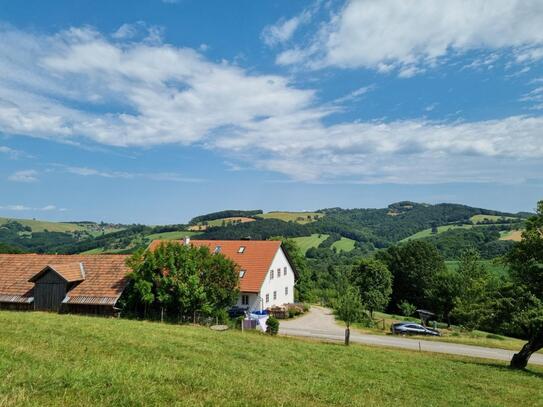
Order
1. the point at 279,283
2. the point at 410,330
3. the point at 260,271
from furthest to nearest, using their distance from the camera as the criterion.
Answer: the point at 279,283 → the point at 260,271 → the point at 410,330

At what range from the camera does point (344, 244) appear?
154500 millimetres

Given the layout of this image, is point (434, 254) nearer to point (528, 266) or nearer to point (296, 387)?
point (528, 266)

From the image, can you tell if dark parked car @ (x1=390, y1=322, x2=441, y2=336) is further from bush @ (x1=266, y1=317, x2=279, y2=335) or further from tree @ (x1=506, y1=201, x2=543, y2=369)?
tree @ (x1=506, y1=201, x2=543, y2=369)

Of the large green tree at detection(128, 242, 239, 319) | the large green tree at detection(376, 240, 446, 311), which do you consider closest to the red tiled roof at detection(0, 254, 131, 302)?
the large green tree at detection(128, 242, 239, 319)

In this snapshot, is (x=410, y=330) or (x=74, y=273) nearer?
(x=74, y=273)

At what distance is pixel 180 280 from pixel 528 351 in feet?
79.0

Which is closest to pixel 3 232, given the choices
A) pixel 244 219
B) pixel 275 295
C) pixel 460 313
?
pixel 244 219

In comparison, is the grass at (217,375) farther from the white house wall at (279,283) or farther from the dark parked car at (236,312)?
the white house wall at (279,283)

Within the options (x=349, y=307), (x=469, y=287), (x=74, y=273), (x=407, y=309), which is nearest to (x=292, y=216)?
(x=407, y=309)

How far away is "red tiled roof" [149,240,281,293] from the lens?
1806 inches

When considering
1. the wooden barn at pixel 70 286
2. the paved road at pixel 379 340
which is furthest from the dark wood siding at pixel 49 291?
the paved road at pixel 379 340

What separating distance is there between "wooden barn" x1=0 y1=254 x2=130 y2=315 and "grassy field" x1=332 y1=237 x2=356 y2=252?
11568cm

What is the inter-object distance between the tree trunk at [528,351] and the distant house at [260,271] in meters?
26.7

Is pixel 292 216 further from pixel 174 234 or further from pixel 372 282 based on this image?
pixel 372 282
